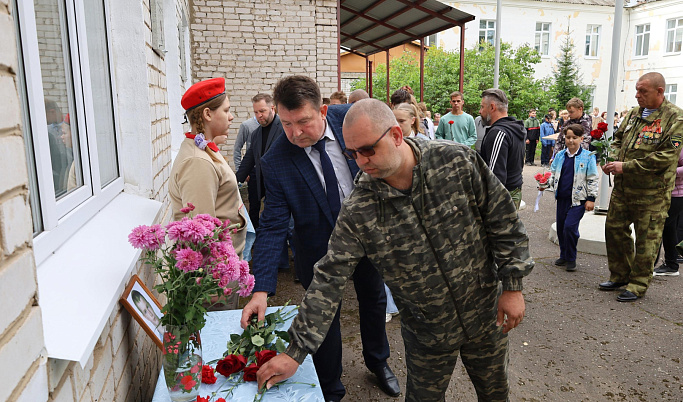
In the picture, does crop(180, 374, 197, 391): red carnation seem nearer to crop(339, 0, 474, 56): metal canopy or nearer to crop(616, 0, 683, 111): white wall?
crop(339, 0, 474, 56): metal canopy

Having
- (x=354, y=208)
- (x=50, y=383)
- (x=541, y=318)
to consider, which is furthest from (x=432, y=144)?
(x=541, y=318)

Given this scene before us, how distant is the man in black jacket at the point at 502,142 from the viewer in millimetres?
4867

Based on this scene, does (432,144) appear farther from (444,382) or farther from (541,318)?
(541,318)

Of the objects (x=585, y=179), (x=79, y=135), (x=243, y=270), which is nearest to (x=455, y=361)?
(x=243, y=270)

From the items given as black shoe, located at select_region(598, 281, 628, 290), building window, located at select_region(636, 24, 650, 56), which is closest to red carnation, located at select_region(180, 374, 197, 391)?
black shoe, located at select_region(598, 281, 628, 290)

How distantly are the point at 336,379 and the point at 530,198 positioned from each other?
8908 millimetres

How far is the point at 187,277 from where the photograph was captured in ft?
5.28

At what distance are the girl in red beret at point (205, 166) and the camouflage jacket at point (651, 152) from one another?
394 cm

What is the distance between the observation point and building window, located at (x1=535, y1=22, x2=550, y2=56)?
29.7 m

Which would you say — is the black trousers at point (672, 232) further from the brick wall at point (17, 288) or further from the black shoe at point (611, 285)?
the brick wall at point (17, 288)

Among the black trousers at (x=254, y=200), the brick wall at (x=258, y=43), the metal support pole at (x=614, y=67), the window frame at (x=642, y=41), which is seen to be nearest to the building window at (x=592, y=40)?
the window frame at (x=642, y=41)

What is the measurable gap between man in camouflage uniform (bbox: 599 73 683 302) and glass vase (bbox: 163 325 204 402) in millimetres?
4575

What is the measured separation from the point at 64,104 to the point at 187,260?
85 cm

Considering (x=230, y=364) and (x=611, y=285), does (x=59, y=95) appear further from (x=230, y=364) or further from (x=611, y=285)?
(x=611, y=285)
